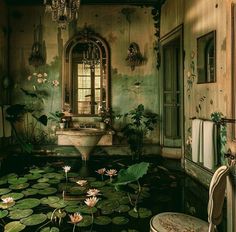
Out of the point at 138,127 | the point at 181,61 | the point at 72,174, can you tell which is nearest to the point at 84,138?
the point at 72,174

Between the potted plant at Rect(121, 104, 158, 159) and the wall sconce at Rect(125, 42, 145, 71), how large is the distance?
0.89 metres

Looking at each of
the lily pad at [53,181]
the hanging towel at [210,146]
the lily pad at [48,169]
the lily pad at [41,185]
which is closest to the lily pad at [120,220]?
the hanging towel at [210,146]

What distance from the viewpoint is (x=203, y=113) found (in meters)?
3.70

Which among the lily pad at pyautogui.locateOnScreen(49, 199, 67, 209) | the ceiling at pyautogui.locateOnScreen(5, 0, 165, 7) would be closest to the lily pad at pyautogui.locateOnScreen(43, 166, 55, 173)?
the lily pad at pyautogui.locateOnScreen(49, 199, 67, 209)

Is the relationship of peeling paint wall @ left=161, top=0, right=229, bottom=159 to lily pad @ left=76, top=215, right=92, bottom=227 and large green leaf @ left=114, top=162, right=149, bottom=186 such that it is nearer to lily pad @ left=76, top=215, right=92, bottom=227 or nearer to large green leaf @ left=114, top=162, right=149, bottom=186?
large green leaf @ left=114, top=162, right=149, bottom=186

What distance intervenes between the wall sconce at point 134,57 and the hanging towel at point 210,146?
9.00ft

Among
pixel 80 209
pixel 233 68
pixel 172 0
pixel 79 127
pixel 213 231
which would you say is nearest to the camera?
pixel 213 231

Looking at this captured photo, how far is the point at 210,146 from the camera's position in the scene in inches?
126

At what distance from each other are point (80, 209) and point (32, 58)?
376 cm

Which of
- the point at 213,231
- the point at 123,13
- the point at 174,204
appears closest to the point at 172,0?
the point at 123,13

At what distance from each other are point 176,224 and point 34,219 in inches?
57.4

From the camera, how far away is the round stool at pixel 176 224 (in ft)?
5.32

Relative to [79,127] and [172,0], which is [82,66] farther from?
[172,0]

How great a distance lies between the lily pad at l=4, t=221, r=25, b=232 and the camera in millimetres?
2341
